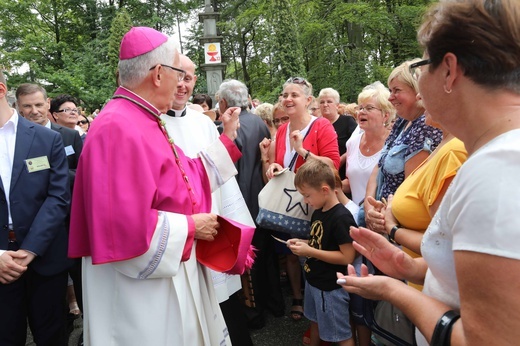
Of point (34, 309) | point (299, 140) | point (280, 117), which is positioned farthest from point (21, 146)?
point (280, 117)

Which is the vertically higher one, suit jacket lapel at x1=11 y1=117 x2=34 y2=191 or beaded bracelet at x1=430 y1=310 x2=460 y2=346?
suit jacket lapel at x1=11 y1=117 x2=34 y2=191

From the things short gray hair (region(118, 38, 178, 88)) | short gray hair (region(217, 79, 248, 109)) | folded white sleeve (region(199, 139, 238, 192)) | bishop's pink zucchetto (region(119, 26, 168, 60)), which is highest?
bishop's pink zucchetto (region(119, 26, 168, 60))

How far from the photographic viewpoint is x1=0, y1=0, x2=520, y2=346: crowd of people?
944 mm

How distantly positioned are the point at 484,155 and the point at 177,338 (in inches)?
63.8

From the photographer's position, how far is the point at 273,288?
13.3ft

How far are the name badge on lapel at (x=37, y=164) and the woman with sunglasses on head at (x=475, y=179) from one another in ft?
8.28

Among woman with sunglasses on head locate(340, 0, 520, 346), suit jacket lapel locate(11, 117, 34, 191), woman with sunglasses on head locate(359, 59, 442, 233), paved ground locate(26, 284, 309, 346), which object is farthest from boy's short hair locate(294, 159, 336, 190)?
suit jacket lapel locate(11, 117, 34, 191)

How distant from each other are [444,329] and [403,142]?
1.79 meters

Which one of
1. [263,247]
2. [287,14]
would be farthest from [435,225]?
[287,14]

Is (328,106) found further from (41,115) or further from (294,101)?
(41,115)

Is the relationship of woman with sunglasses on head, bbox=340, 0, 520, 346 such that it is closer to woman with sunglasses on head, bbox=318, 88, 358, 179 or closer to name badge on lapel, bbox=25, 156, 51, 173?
name badge on lapel, bbox=25, 156, 51, 173

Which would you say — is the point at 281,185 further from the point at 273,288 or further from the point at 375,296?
the point at 375,296

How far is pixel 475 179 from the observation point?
2.99ft

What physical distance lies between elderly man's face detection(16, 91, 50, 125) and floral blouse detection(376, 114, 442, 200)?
341 centimetres
